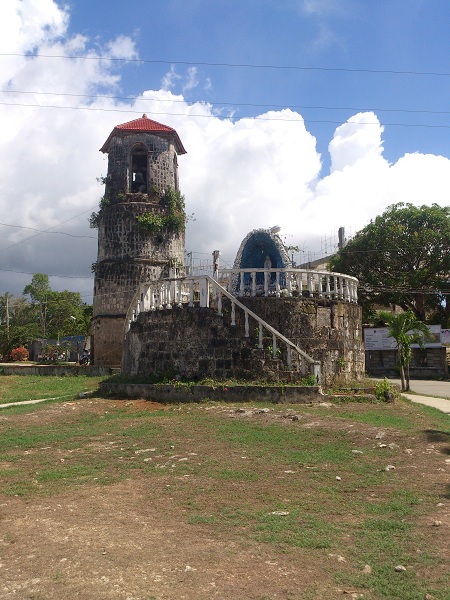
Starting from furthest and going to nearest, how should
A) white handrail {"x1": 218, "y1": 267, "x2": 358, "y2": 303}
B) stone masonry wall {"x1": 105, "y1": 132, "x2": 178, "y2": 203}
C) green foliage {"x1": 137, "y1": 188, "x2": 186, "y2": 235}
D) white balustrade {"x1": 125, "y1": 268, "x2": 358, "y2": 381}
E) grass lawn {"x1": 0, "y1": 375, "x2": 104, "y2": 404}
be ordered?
stone masonry wall {"x1": 105, "y1": 132, "x2": 178, "y2": 203}
green foliage {"x1": 137, "y1": 188, "x2": 186, "y2": 235}
grass lawn {"x1": 0, "y1": 375, "x2": 104, "y2": 404}
white handrail {"x1": 218, "y1": 267, "x2": 358, "y2": 303}
white balustrade {"x1": 125, "y1": 268, "x2": 358, "y2": 381}

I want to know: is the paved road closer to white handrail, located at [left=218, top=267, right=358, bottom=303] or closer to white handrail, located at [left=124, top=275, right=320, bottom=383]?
white handrail, located at [left=218, top=267, right=358, bottom=303]

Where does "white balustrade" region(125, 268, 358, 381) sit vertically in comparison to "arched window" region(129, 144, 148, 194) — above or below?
below

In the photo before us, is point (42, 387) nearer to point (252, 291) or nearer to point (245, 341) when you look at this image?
point (245, 341)

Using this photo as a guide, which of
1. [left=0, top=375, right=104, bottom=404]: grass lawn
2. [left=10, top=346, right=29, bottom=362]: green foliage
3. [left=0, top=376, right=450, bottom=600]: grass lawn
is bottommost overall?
[left=0, top=376, right=450, bottom=600]: grass lawn

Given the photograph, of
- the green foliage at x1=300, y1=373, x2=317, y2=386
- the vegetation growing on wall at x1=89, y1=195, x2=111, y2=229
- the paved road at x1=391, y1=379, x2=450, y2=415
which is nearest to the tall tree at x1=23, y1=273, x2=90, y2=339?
the vegetation growing on wall at x1=89, y1=195, x2=111, y2=229

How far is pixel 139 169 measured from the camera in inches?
1060

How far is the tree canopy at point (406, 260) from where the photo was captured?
3180cm

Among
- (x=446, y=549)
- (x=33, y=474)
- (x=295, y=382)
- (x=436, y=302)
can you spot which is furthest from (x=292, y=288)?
(x=436, y=302)

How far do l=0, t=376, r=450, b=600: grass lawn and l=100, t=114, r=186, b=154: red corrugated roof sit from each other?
1894 centimetres

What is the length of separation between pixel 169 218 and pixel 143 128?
14.3ft

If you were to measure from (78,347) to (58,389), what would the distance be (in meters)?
21.9

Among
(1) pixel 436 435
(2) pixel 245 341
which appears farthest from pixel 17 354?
(1) pixel 436 435

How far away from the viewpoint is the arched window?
26.5 meters

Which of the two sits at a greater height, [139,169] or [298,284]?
[139,169]
